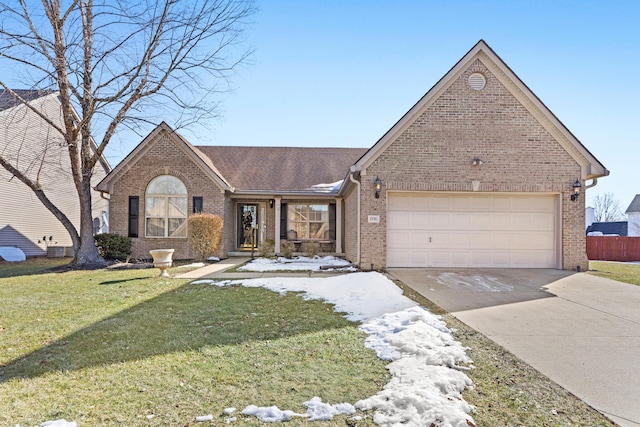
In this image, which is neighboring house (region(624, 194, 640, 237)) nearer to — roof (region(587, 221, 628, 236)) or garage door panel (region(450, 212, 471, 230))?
roof (region(587, 221, 628, 236))

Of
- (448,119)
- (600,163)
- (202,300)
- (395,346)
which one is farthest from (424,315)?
(600,163)

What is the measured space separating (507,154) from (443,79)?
299 cm

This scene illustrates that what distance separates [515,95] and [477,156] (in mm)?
2236

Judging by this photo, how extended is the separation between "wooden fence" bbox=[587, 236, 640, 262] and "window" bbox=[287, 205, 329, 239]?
1501 cm

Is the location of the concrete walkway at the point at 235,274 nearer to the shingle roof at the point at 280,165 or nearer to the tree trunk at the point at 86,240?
the tree trunk at the point at 86,240

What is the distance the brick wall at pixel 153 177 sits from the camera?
14.5 metres

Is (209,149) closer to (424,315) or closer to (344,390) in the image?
(424,315)

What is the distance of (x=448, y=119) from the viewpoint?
1100 centimetres

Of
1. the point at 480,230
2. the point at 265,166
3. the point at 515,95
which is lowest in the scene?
the point at 480,230

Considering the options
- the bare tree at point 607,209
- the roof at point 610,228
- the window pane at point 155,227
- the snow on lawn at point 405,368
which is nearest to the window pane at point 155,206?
the window pane at point 155,227

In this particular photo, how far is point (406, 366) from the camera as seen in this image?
3.67 m

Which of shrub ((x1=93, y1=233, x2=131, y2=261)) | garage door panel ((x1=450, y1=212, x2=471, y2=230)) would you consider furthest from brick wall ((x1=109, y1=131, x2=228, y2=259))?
garage door panel ((x1=450, y1=212, x2=471, y2=230))

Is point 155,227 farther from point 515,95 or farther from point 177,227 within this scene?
point 515,95

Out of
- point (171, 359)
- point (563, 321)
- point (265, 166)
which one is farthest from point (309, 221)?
point (171, 359)
